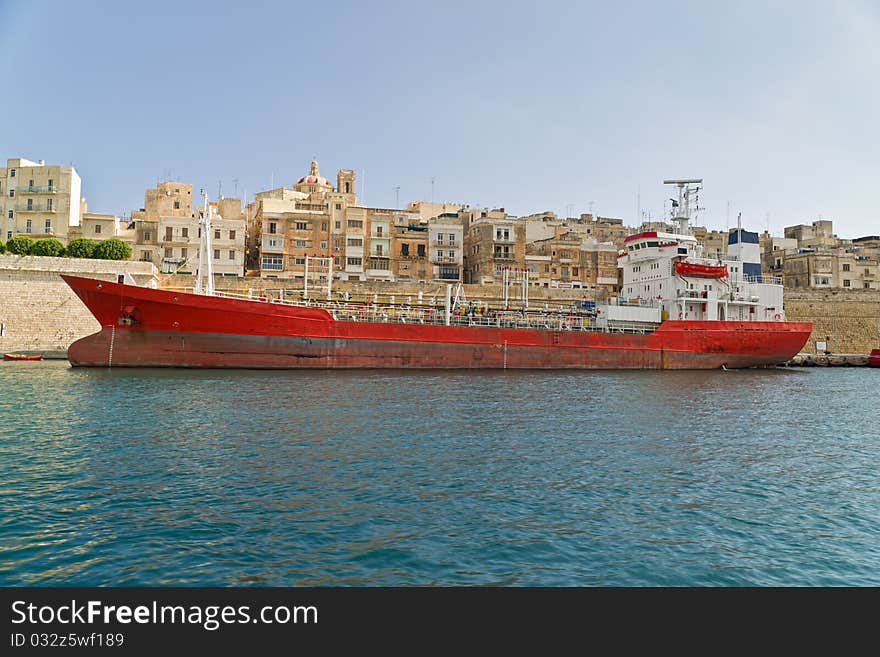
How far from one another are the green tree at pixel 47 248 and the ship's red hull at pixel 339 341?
18177 millimetres

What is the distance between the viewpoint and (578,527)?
24.5ft

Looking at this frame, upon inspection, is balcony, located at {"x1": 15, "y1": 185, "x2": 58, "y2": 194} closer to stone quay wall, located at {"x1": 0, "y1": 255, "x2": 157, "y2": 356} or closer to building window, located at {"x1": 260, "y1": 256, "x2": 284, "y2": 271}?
building window, located at {"x1": 260, "y1": 256, "x2": 284, "y2": 271}

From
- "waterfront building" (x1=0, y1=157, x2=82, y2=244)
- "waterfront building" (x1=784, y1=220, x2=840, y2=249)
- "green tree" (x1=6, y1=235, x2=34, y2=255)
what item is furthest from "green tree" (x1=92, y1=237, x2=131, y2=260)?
"waterfront building" (x1=784, y1=220, x2=840, y2=249)

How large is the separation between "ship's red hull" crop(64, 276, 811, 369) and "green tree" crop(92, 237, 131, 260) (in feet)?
56.1

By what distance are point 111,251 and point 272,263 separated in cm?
1155

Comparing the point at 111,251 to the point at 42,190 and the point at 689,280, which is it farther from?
the point at 689,280

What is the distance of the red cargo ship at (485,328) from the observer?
2369 centimetres

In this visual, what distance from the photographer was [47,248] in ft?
126

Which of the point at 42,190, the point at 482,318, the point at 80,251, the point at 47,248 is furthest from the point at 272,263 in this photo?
the point at 482,318

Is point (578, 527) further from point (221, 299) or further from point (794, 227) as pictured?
point (794, 227)

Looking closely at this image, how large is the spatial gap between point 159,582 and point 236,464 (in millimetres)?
4351

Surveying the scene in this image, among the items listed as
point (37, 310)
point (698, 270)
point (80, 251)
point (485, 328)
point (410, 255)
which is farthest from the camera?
point (410, 255)

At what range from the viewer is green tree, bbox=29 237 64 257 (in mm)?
38094

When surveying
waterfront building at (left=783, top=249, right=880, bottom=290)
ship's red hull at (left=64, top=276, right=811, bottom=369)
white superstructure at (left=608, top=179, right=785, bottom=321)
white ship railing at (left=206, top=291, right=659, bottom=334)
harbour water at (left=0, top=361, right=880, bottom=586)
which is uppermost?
waterfront building at (left=783, top=249, right=880, bottom=290)
